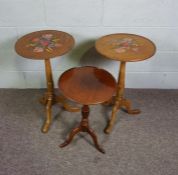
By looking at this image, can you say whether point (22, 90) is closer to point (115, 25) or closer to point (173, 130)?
point (115, 25)

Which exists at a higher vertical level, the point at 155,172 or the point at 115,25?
the point at 115,25

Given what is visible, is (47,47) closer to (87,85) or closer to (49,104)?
(87,85)

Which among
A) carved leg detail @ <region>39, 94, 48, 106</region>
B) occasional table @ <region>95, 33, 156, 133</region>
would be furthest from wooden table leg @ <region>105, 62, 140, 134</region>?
carved leg detail @ <region>39, 94, 48, 106</region>

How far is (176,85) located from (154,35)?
668 millimetres

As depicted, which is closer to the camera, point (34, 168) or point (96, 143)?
point (34, 168)

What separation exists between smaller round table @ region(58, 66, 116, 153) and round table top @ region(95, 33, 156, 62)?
0.18 meters

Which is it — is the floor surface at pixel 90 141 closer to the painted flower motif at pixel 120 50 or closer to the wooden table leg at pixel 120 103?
the wooden table leg at pixel 120 103

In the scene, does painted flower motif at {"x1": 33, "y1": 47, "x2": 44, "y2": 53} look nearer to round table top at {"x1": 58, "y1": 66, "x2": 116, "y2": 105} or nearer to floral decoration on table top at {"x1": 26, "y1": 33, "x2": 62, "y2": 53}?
floral decoration on table top at {"x1": 26, "y1": 33, "x2": 62, "y2": 53}

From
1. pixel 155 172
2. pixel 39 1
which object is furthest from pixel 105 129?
pixel 39 1

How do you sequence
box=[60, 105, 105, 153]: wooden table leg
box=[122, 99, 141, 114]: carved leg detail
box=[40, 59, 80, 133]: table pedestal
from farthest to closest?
box=[122, 99, 141, 114]: carved leg detail, box=[40, 59, 80, 133]: table pedestal, box=[60, 105, 105, 153]: wooden table leg

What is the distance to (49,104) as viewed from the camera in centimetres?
203

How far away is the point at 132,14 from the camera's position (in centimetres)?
195

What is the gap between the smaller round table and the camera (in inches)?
59.7

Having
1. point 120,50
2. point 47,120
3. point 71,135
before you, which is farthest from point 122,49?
point 47,120
